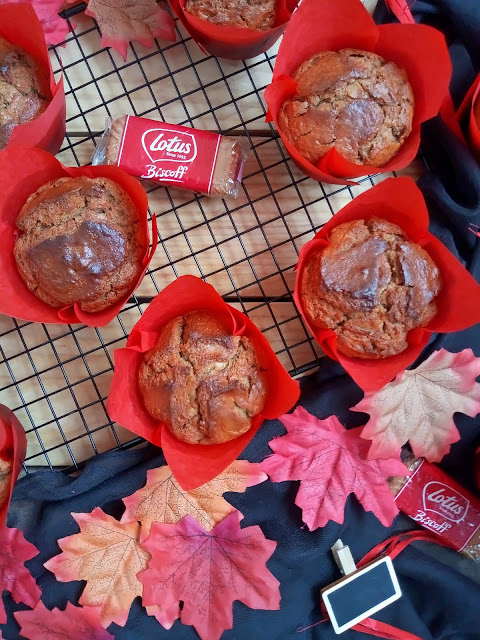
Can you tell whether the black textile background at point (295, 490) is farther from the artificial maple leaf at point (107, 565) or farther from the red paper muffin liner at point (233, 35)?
the red paper muffin liner at point (233, 35)

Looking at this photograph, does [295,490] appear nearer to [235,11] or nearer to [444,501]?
[444,501]

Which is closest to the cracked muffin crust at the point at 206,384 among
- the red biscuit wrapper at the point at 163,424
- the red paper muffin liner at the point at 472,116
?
the red biscuit wrapper at the point at 163,424

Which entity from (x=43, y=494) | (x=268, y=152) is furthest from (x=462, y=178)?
(x=43, y=494)

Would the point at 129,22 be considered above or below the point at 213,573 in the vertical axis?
above

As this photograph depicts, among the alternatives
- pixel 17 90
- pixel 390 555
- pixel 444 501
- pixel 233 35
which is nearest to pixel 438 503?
pixel 444 501

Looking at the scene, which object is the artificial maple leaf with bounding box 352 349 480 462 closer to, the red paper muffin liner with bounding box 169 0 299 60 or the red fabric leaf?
the red paper muffin liner with bounding box 169 0 299 60
